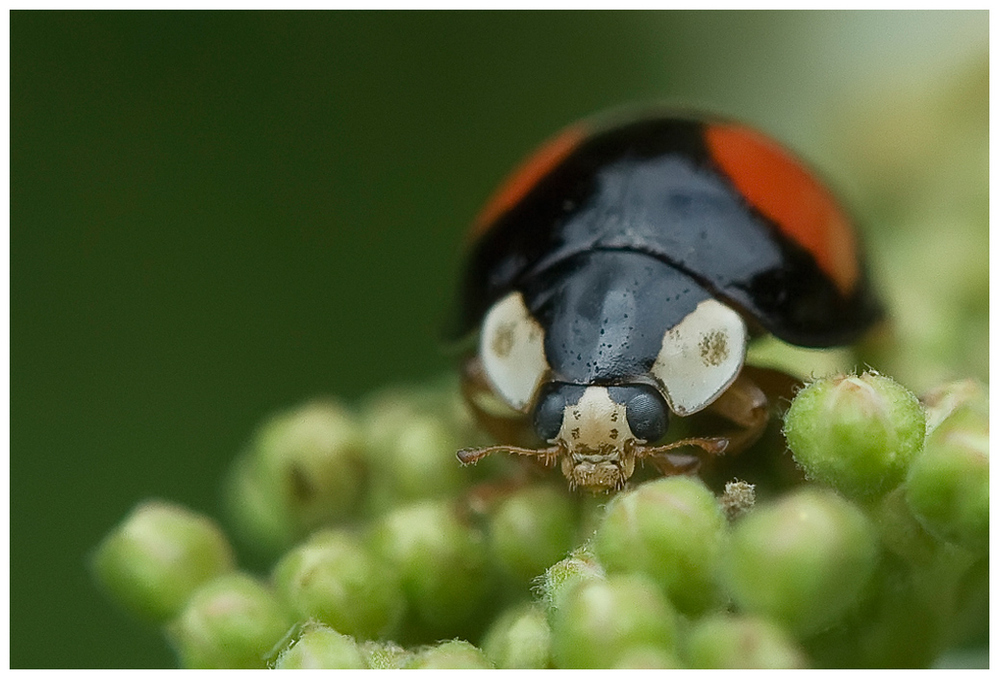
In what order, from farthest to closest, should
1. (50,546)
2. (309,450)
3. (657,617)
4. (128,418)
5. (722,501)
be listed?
(128,418), (50,546), (309,450), (722,501), (657,617)

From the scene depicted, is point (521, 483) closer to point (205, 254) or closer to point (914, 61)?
point (205, 254)

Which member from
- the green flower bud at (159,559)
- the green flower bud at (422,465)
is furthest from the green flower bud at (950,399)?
the green flower bud at (159,559)

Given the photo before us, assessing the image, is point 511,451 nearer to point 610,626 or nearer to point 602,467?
point 602,467

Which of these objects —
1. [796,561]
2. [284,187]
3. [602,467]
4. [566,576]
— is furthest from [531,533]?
[284,187]

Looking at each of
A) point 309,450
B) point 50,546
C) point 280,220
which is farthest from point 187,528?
point 280,220

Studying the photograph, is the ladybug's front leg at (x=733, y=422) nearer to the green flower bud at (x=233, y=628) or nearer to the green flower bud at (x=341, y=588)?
the green flower bud at (x=341, y=588)

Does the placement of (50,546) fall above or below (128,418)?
below
